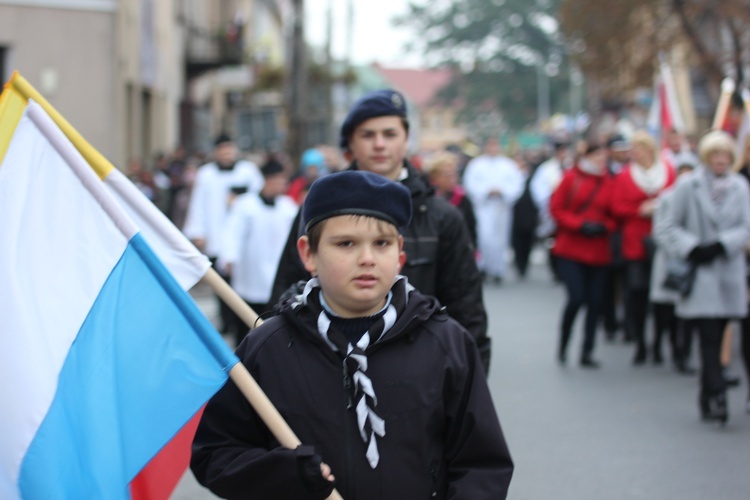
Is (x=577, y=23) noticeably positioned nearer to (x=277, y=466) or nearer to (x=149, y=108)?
(x=149, y=108)

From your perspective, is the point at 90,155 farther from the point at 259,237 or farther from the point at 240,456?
the point at 259,237

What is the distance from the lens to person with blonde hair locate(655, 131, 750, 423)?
8.60 metres

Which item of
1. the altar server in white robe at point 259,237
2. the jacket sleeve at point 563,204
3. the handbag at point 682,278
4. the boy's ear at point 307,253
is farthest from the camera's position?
the jacket sleeve at point 563,204

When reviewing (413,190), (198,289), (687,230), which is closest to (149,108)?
(198,289)

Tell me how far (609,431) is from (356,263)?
5726 millimetres

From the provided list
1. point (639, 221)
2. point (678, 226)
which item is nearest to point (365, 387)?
point (678, 226)

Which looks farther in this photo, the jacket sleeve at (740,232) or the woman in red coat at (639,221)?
the woman in red coat at (639,221)

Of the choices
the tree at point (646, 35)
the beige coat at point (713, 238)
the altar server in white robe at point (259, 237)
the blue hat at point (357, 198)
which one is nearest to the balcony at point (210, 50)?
the tree at point (646, 35)

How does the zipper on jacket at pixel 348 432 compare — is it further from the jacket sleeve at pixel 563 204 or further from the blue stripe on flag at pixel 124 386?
the jacket sleeve at pixel 563 204

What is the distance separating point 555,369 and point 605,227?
1287 millimetres

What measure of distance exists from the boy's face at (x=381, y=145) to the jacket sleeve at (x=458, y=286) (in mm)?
297

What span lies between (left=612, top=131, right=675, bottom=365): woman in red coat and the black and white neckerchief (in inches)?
329

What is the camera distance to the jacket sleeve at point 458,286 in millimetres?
4980

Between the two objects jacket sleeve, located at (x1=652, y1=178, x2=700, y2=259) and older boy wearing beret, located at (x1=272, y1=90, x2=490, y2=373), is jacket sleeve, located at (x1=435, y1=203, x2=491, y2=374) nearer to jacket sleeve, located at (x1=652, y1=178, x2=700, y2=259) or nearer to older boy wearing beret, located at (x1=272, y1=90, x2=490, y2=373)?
older boy wearing beret, located at (x1=272, y1=90, x2=490, y2=373)
